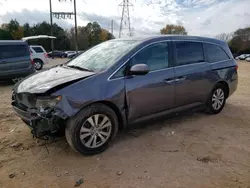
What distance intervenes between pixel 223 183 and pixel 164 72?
1828 millimetres

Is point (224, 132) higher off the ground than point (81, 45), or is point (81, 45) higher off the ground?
point (81, 45)

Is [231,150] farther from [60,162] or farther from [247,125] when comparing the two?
[60,162]

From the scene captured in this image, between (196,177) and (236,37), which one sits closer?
(196,177)

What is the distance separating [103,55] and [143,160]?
70.1 inches

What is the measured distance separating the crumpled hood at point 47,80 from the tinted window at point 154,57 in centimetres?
80

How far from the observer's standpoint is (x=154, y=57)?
357cm

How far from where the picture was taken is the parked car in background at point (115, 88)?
2.78 metres

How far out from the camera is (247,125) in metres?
4.26

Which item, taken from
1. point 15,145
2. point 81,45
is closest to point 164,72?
point 15,145

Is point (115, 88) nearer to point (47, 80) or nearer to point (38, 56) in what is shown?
point (47, 80)

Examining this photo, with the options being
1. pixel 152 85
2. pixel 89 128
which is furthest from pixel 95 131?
pixel 152 85

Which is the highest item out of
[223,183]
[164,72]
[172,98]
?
[164,72]

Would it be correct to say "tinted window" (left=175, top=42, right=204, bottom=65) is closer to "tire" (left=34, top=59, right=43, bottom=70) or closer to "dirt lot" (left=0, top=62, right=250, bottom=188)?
"dirt lot" (left=0, top=62, right=250, bottom=188)

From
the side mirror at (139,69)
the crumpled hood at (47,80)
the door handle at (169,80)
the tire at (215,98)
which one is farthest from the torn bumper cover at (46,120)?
the tire at (215,98)
